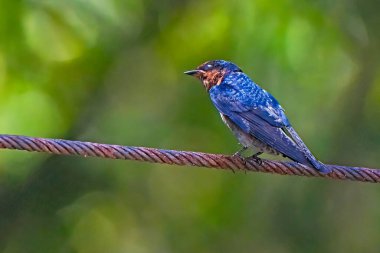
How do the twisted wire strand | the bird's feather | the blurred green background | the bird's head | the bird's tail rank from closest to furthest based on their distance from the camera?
1. the twisted wire strand
2. the bird's tail
3. the bird's feather
4. the bird's head
5. the blurred green background

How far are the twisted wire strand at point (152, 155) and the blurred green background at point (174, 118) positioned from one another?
2.33m

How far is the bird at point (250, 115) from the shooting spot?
457cm

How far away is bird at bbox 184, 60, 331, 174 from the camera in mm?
4570

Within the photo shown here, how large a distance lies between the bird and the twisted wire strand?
0.57 ft

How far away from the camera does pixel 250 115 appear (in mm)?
4914

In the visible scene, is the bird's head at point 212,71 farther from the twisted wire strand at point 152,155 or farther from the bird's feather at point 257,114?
the twisted wire strand at point 152,155

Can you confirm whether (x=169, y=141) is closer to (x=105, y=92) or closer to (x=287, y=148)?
(x=105, y=92)

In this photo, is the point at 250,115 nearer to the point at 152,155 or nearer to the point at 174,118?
the point at 152,155

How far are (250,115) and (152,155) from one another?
41.5 inches

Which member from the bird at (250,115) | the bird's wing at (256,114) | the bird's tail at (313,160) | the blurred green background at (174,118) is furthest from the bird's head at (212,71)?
the blurred green background at (174,118)

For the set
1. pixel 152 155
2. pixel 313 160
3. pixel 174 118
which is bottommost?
pixel 152 155

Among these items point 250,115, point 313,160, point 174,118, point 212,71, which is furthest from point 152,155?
point 174,118

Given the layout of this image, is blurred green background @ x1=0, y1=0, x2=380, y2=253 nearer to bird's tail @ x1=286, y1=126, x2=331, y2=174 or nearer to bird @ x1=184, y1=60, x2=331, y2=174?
bird @ x1=184, y1=60, x2=331, y2=174

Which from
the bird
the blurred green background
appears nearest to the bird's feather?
the bird
